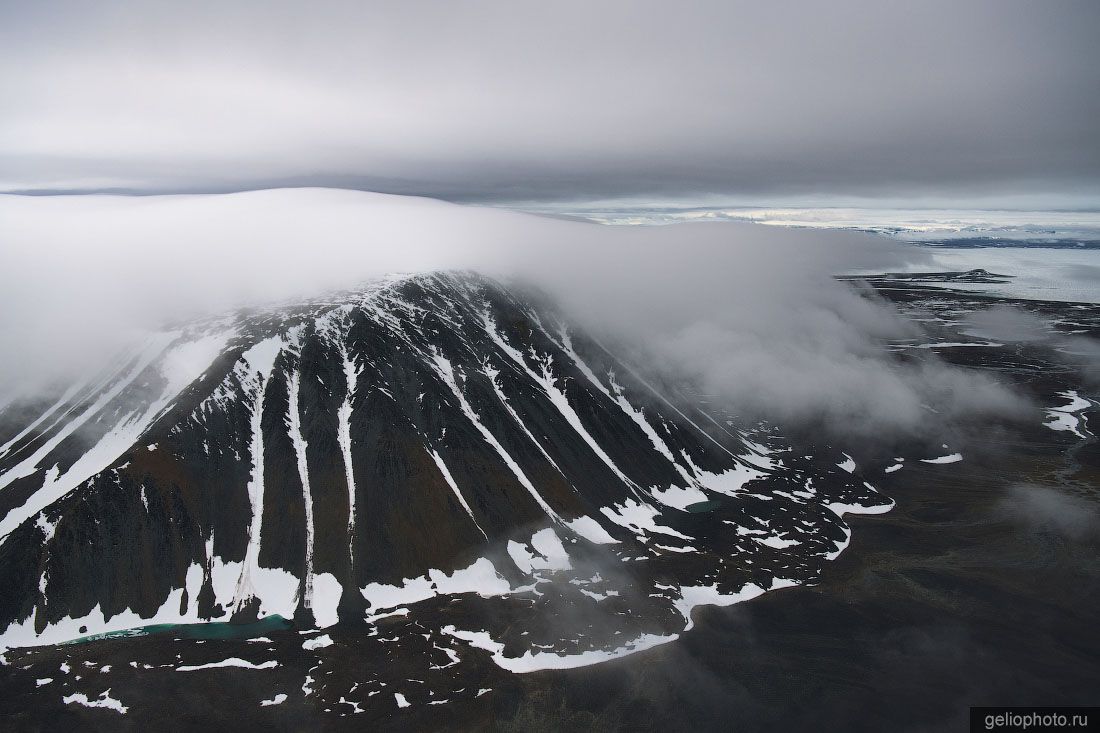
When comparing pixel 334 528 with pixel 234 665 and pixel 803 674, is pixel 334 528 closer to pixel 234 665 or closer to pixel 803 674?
pixel 234 665

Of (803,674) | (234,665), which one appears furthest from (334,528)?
(803,674)

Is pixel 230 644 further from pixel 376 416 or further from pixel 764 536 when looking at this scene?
pixel 764 536

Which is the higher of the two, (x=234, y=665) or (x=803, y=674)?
(x=234, y=665)

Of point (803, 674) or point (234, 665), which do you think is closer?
point (234, 665)

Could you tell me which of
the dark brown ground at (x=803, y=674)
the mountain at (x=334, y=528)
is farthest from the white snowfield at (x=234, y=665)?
the mountain at (x=334, y=528)

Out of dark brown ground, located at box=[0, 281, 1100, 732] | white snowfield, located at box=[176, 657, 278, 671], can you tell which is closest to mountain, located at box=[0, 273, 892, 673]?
white snowfield, located at box=[176, 657, 278, 671]

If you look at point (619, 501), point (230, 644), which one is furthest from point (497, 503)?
point (230, 644)

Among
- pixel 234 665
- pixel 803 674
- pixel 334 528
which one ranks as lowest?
pixel 803 674

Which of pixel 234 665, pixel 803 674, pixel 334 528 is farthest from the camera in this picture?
pixel 334 528

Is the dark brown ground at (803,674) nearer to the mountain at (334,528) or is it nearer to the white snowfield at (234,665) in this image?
the white snowfield at (234,665)
